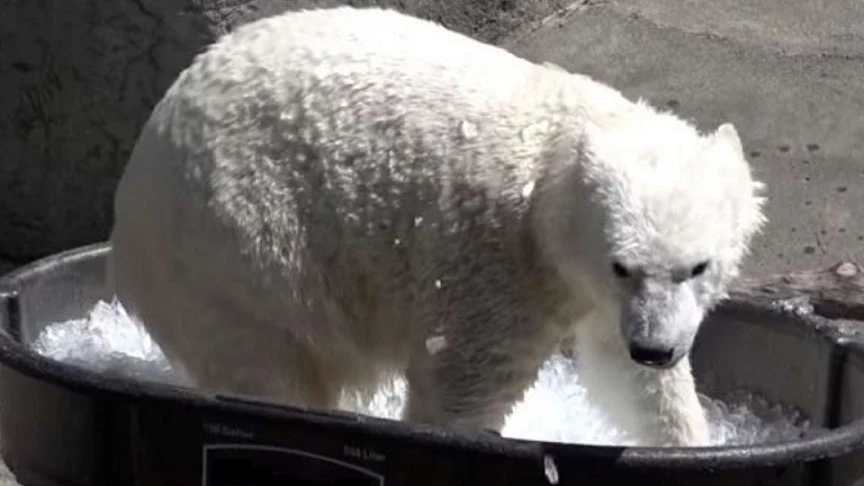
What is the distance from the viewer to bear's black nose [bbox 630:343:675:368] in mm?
3033

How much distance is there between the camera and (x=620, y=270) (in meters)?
3.12

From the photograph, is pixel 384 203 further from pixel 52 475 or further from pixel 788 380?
pixel 788 380

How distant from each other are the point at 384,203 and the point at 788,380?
1.03 meters

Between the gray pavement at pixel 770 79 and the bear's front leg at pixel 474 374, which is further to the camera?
the gray pavement at pixel 770 79

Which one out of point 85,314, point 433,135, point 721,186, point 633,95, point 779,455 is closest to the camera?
point 779,455

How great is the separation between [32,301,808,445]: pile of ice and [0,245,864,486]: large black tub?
0.87 ft

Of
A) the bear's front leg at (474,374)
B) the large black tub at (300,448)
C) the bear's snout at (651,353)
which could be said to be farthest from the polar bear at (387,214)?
the large black tub at (300,448)

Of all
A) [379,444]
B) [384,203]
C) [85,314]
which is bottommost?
[85,314]

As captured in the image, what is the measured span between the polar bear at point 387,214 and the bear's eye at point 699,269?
2.0 inches

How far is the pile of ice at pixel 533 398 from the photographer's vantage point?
13.1ft

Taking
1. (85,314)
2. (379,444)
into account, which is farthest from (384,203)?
(85,314)

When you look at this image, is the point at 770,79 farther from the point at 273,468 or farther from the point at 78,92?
the point at 273,468

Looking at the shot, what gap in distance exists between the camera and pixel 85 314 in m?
4.29

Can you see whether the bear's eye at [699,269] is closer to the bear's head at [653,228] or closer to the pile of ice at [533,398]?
the bear's head at [653,228]
